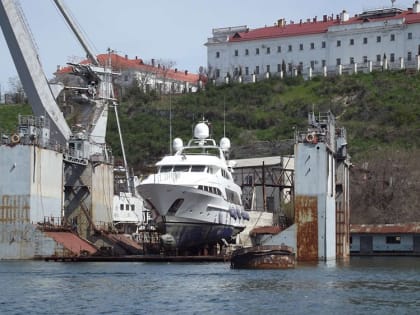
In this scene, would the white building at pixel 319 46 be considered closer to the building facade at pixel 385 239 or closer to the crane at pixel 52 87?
the building facade at pixel 385 239

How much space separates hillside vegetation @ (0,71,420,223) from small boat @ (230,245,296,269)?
46638 millimetres

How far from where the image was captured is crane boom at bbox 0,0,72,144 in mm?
69375

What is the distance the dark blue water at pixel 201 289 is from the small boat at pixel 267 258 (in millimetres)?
824

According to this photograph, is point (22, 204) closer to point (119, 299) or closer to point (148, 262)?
point (148, 262)

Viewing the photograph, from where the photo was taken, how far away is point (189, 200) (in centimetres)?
6494

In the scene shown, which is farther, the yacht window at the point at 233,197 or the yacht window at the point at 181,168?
the yacht window at the point at 233,197

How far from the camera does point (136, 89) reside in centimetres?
14662

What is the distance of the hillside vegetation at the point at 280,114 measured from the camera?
385 ft

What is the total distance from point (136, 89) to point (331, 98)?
28564 mm

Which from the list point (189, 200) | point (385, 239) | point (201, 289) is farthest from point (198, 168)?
point (385, 239)

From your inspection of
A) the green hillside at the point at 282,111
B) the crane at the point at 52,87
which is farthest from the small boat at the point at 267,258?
the green hillside at the point at 282,111

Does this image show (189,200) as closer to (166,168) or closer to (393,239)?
(166,168)

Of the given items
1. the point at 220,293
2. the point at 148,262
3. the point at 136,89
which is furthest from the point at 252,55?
the point at 220,293

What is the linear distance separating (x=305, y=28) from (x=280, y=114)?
15362mm
